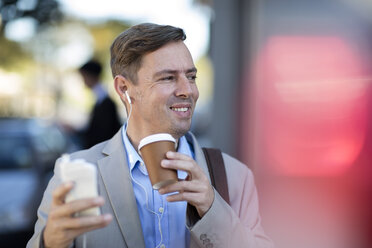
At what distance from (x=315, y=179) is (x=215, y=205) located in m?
1.33

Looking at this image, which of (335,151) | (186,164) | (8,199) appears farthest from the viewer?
(8,199)

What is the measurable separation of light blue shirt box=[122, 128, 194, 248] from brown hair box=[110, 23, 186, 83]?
0.40 metres

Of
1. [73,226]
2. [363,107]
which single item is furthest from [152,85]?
[363,107]

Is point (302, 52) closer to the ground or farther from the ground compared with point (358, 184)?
farther from the ground

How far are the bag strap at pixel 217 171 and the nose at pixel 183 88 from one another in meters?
0.29

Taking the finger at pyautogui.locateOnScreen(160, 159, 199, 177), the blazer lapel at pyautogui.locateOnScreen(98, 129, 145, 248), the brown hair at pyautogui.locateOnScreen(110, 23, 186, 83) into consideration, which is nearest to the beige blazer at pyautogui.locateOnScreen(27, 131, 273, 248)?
the blazer lapel at pyautogui.locateOnScreen(98, 129, 145, 248)

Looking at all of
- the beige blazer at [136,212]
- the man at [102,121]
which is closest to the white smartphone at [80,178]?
the beige blazer at [136,212]

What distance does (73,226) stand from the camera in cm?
131

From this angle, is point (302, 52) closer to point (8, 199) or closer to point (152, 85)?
point (152, 85)

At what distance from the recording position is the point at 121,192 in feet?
5.81

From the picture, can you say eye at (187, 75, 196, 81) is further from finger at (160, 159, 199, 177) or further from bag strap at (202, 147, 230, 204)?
finger at (160, 159, 199, 177)

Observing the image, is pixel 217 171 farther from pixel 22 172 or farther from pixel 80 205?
pixel 22 172

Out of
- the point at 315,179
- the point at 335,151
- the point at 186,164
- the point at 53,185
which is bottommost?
the point at 315,179

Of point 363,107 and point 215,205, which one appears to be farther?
point 363,107
